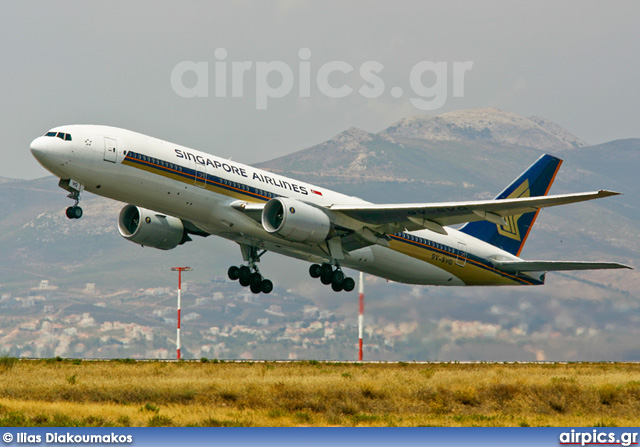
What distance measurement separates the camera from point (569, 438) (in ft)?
67.5

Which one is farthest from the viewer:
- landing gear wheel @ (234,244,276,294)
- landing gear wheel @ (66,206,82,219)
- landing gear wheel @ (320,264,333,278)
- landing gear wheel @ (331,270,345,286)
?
landing gear wheel @ (234,244,276,294)

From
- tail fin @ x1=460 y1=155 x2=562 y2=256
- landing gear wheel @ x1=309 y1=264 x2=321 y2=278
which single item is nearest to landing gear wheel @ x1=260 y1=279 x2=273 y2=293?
landing gear wheel @ x1=309 y1=264 x2=321 y2=278

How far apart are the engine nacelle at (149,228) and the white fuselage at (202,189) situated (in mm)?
3205

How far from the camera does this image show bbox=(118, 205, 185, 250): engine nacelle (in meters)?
43.0

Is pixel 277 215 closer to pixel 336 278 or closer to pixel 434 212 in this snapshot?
pixel 336 278

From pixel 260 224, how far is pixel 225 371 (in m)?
6.18

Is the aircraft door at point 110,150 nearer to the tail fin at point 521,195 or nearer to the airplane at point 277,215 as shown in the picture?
the airplane at point 277,215

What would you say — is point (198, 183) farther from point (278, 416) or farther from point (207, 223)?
point (278, 416)

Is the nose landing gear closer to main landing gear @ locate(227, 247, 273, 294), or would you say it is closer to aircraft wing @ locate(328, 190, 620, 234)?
aircraft wing @ locate(328, 190, 620, 234)

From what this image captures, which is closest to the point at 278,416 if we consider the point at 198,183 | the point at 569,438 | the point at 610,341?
the point at 569,438

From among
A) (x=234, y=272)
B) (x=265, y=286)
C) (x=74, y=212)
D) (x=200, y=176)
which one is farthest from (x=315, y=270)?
(x=74, y=212)

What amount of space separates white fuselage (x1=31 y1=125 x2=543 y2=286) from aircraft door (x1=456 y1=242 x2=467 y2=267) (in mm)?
489

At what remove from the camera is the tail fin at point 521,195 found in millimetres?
51188

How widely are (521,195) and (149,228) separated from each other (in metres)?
21.1
